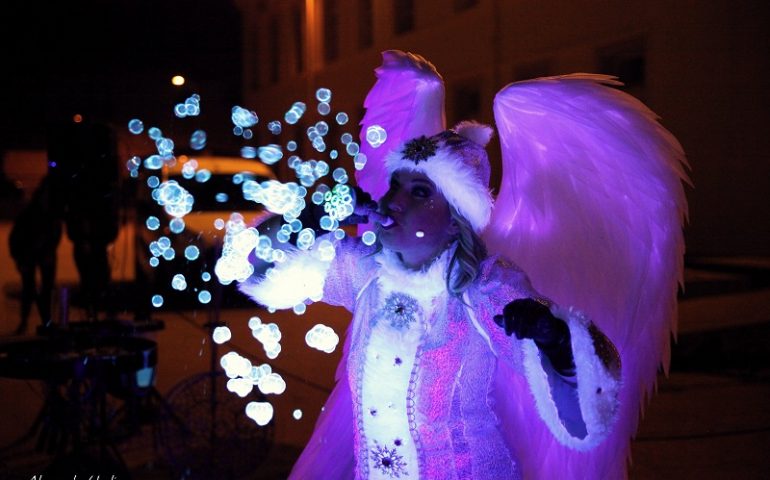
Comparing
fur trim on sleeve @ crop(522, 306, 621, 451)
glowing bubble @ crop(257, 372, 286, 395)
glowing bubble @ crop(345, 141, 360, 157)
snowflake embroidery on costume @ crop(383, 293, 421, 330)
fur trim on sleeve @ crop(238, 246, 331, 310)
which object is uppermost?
glowing bubble @ crop(345, 141, 360, 157)

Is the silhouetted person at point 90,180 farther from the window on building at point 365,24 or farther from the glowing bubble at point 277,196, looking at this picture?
the window on building at point 365,24

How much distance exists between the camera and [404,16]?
9.94 meters

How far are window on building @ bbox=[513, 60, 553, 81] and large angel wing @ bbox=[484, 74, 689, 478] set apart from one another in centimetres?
929

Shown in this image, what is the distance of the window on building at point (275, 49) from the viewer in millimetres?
15039

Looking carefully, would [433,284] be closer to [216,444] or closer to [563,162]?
[563,162]

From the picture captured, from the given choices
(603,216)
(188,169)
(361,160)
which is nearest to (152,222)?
(188,169)

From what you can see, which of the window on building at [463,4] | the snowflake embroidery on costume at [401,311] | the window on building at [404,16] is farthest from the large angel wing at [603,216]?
the window on building at [463,4]

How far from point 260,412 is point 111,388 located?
84.9 inches

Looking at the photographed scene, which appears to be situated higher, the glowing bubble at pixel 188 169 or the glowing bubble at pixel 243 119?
the glowing bubble at pixel 243 119

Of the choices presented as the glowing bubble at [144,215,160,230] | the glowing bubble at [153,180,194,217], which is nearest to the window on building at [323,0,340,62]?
the glowing bubble at [144,215,160,230]

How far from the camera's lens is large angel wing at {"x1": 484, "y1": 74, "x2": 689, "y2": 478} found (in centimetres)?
209

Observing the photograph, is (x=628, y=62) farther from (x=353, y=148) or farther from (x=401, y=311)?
(x=401, y=311)

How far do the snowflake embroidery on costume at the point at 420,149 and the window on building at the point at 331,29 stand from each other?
8.16m

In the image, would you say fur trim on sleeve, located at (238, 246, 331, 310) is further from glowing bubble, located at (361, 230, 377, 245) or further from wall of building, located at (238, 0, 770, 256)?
wall of building, located at (238, 0, 770, 256)
